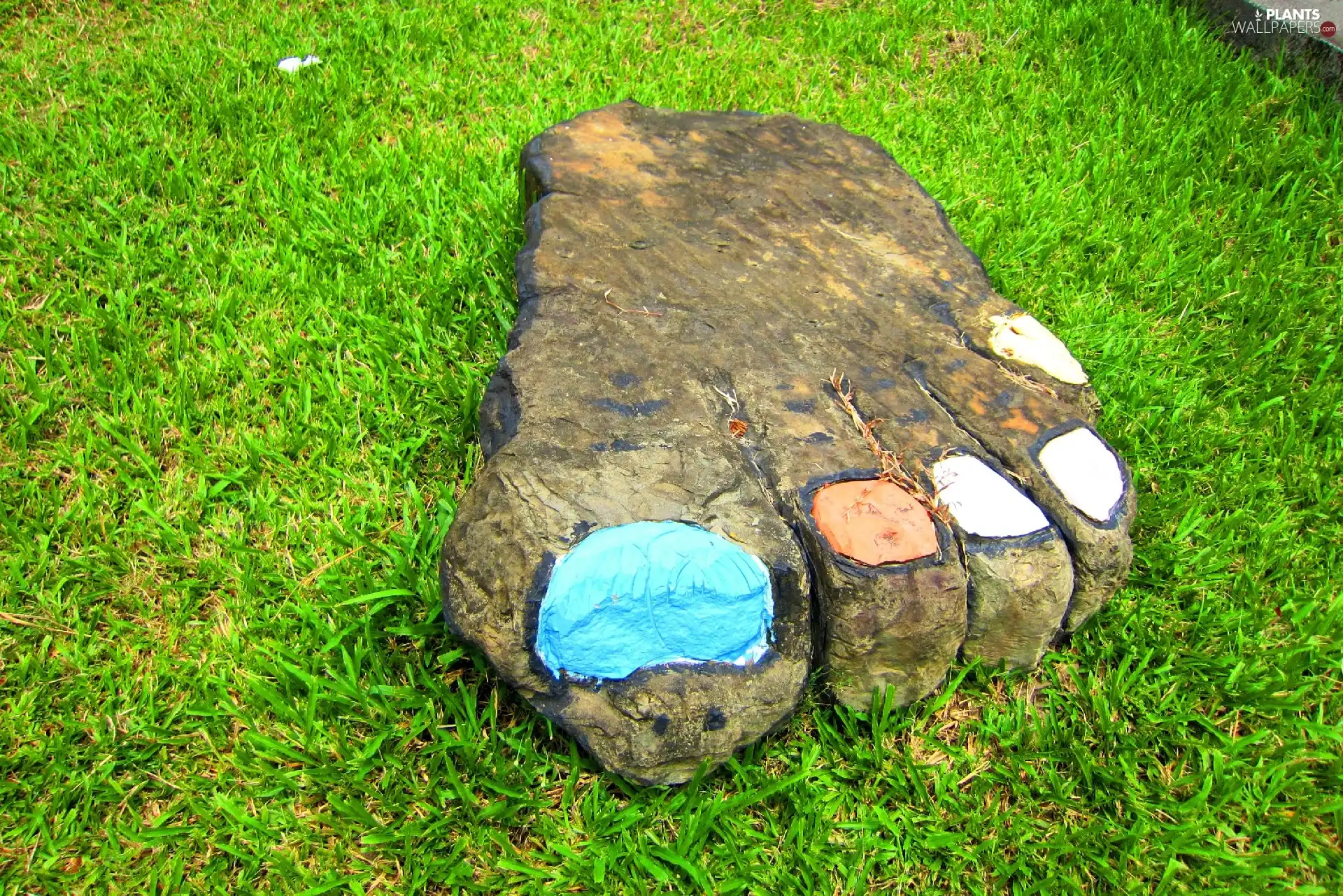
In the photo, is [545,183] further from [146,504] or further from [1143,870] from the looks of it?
[1143,870]

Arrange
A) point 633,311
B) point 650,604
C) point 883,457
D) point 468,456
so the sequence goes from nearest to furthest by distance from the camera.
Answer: point 650,604
point 883,457
point 633,311
point 468,456

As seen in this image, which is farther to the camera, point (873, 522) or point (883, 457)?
point (883, 457)

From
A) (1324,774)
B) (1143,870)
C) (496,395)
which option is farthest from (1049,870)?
(496,395)

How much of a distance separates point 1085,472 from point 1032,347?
42 centimetres

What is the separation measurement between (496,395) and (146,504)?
0.92 m

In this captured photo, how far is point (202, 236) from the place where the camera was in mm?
3002

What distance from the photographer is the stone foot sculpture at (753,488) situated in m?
1.72

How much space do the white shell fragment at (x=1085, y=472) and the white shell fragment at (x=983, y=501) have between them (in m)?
0.10

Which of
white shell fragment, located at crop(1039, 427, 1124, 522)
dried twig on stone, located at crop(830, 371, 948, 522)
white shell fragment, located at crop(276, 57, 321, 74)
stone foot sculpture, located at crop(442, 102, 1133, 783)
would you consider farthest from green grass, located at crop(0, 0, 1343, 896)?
dried twig on stone, located at crop(830, 371, 948, 522)

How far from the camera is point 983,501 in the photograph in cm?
190

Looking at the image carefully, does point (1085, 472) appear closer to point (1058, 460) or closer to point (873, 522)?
point (1058, 460)

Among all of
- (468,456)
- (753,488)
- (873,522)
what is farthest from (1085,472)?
(468,456)

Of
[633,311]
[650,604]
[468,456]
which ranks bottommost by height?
[468,456]

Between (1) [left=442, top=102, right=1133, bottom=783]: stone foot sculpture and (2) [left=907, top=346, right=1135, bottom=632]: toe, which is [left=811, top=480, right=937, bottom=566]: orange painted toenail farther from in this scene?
(2) [left=907, top=346, right=1135, bottom=632]: toe
